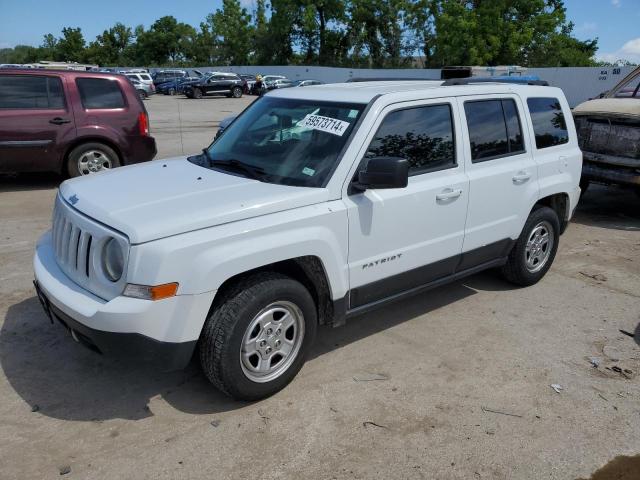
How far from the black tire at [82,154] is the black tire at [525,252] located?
20.5 ft

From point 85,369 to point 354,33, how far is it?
215 ft

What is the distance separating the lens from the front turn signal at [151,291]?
2.82 m

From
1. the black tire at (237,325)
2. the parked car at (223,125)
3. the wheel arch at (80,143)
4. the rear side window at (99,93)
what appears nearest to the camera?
the black tire at (237,325)

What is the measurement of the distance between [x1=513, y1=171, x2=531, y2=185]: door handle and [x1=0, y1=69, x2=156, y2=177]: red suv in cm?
625

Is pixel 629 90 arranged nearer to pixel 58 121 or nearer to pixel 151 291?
pixel 58 121

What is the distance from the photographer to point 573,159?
5.30 metres

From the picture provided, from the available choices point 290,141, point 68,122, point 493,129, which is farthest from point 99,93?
point 493,129

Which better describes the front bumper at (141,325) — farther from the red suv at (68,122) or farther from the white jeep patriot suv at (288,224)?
the red suv at (68,122)

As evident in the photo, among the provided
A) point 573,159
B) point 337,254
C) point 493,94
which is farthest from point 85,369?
point 573,159

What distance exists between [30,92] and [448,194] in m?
6.93

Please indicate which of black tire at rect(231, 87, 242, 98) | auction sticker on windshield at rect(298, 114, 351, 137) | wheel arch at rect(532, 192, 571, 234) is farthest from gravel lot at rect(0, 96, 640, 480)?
black tire at rect(231, 87, 242, 98)

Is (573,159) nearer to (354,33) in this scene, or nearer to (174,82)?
(174,82)

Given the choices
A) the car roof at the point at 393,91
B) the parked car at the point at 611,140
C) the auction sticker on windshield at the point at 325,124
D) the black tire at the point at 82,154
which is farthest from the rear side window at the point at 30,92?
the parked car at the point at 611,140

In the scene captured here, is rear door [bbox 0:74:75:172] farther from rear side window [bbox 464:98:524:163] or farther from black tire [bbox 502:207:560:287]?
black tire [bbox 502:207:560:287]
